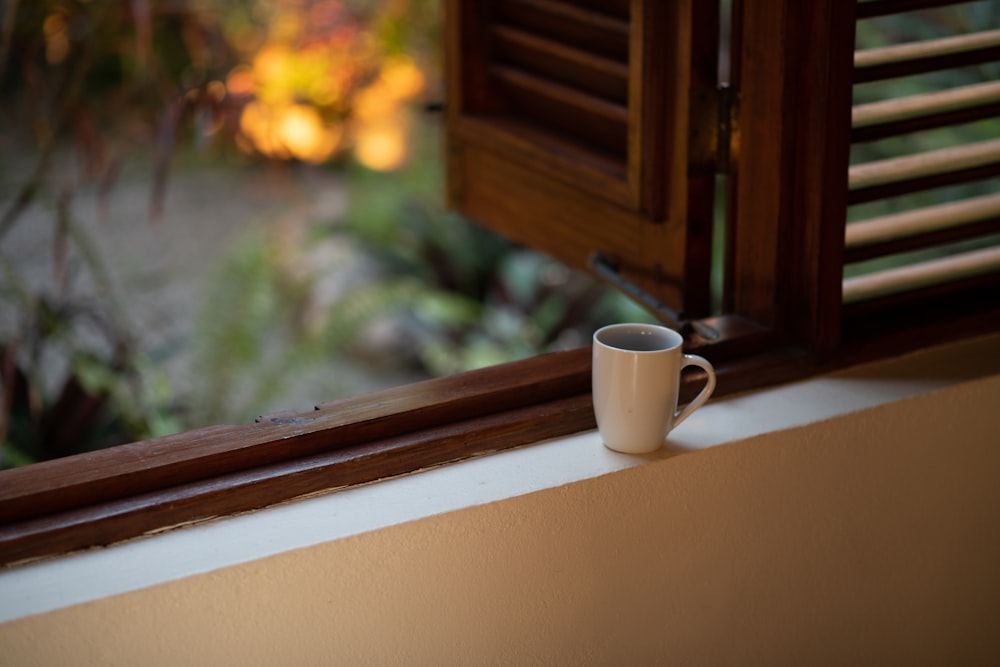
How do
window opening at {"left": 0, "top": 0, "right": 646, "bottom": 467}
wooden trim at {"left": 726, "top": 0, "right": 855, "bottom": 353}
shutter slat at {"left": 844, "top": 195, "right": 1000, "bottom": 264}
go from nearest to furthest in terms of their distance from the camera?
wooden trim at {"left": 726, "top": 0, "right": 855, "bottom": 353}, shutter slat at {"left": 844, "top": 195, "right": 1000, "bottom": 264}, window opening at {"left": 0, "top": 0, "right": 646, "bottom": 467}

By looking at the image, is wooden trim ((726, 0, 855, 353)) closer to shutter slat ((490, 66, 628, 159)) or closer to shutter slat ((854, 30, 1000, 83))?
shutter slat ((854, 30, 1000, 83))

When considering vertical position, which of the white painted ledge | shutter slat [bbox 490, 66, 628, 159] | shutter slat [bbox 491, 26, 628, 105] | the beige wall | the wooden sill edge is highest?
shutter slat [bbox 491, 26, 628, 105]

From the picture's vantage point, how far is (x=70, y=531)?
0.80 m

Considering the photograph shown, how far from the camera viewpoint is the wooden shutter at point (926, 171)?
107cm

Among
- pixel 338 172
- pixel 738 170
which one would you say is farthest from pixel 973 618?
pixel 338 172

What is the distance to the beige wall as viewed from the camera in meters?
0.80

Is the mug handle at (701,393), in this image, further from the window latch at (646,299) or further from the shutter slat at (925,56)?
the shutter slat at (925,56)

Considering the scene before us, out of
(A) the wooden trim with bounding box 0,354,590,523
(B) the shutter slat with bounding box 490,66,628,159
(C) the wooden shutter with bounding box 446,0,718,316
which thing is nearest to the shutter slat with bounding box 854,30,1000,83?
(C) the wooden shutter with bounding box 446,0,718,316

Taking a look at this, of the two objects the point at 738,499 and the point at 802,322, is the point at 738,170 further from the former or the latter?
the point at 738,499

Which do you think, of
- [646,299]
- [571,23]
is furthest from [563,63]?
[646,299]

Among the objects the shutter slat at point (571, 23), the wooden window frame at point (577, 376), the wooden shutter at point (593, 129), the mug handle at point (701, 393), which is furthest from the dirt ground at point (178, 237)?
the mug handle at point (701, 393)

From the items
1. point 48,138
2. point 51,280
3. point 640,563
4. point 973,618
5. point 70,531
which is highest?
point 48,138

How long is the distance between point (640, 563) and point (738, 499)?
0.37ft

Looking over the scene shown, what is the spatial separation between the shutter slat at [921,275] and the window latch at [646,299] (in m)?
0.16
